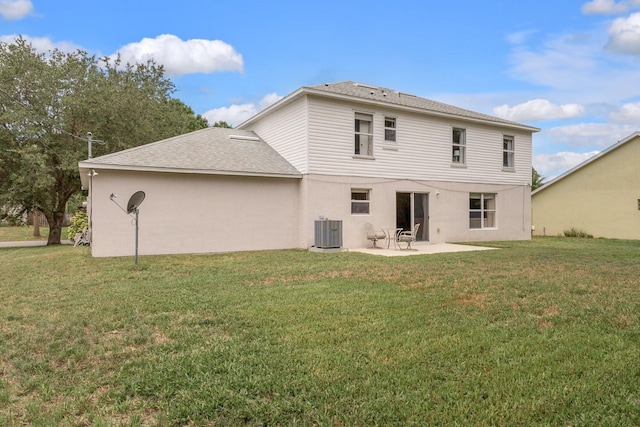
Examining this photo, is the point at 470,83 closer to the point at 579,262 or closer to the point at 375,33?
the point at 375,33

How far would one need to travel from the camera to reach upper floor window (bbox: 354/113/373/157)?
14.7 meters

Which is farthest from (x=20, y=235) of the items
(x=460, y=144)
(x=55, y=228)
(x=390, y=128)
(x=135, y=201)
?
(x=460, y=144)

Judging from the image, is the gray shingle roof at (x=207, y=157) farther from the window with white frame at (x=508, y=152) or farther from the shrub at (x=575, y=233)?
the shrub at (x=575, y=233)

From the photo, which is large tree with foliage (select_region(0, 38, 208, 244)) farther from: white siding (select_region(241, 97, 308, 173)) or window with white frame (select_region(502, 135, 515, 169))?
window with white frame (select_region(502, 135, 515, 169))

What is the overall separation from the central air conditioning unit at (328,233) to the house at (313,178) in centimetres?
59

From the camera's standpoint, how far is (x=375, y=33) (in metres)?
14.6

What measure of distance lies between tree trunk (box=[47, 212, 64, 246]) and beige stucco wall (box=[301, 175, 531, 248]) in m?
13.7

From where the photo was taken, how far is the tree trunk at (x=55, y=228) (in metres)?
20.1

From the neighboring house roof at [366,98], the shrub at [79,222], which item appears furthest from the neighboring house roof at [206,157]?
the shrub at [79,222]

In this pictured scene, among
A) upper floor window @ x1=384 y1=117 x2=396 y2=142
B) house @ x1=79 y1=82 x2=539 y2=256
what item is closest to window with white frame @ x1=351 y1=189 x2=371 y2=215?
house @ x1=79 y1=82 x2=539 y2=256

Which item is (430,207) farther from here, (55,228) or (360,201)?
(55,228)

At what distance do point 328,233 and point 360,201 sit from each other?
93.0 inches

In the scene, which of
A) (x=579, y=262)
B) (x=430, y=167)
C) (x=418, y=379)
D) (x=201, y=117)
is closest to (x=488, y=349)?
(x=418, y=379)

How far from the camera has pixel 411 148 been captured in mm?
15680
